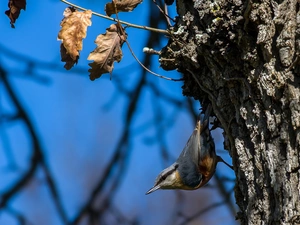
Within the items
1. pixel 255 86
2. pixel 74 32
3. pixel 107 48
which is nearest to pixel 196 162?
pixel 107 48

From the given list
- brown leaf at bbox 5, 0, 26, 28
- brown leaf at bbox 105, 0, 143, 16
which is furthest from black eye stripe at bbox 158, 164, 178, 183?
brown leaf at bbox 5, 0, 26, 28

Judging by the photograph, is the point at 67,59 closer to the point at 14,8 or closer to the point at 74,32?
the point at 74,32

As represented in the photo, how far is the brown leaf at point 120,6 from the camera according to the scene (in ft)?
8.61

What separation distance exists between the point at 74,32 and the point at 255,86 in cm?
85

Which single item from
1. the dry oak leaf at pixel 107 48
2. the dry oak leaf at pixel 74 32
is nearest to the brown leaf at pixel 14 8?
the dry oak leaf at pixel 74 32

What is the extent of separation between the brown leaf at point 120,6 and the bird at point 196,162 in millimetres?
897

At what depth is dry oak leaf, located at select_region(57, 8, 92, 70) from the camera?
8.46ft

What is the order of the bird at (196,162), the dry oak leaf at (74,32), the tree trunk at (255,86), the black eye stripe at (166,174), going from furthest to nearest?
the black eye stripe at (166,174), the bird at (196,162), the dry oak leaf at (74,32), the tree trunk at (255,86)

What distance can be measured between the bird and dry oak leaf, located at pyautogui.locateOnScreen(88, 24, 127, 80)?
83 cm

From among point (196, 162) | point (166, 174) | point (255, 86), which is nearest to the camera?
point (255, 86)

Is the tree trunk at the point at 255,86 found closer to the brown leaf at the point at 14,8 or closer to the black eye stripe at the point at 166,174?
the brown leaf at the point at 14,8

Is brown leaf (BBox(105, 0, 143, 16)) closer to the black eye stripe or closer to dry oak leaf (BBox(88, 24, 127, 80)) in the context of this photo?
dry oak leaf (BBox(88, 24, 127, 80))

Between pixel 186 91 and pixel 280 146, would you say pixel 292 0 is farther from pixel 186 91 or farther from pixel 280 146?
pixel 186 91

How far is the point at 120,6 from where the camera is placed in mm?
2639
